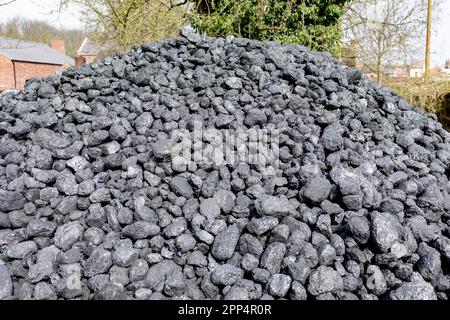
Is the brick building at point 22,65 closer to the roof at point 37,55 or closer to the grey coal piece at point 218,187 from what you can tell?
the roof at point 37,55

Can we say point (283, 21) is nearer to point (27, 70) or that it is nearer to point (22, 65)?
point (22, 65)

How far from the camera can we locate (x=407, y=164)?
288 cm

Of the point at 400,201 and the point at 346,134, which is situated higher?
the point at 346,134

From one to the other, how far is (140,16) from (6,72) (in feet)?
70.5

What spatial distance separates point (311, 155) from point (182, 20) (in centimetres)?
617

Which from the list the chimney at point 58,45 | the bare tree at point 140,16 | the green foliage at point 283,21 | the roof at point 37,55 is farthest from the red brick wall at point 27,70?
the green foliage at point 283,21


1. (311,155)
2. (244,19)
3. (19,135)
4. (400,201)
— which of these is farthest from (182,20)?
(400,201)

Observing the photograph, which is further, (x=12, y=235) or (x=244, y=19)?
(x=244, y=19)

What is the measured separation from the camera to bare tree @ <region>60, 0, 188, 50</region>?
8.04 meters

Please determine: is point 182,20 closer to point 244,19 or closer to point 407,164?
point 244,19

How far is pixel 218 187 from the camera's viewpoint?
262 centimetres

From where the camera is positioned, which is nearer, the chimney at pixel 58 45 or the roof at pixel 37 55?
the roof at pixel 37 55

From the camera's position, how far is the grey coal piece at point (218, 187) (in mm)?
2117

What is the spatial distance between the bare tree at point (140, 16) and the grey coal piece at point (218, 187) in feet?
15.6
